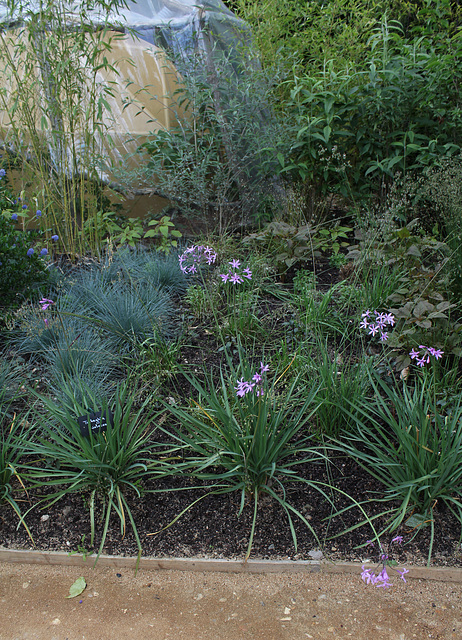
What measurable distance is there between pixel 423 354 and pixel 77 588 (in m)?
1.87

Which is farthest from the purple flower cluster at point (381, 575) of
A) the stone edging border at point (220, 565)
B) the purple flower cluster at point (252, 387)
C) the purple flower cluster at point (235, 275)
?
the purple flower cluster at point (235, 275)

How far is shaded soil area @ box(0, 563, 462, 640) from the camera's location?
5.41ft

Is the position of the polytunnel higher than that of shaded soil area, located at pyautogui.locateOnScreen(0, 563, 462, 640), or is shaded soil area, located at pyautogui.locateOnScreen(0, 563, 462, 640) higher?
the polytunnel

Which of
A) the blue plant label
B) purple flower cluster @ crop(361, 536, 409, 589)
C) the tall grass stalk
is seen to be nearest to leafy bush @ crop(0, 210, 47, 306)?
the tall grass stalk

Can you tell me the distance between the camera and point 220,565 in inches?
72.8

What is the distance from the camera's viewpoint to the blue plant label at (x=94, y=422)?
1962 millimetres

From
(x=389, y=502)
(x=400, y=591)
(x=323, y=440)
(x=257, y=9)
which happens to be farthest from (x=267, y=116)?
(x=400, y=591)

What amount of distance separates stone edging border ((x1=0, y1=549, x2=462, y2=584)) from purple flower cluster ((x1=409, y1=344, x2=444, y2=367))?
2.90 ft

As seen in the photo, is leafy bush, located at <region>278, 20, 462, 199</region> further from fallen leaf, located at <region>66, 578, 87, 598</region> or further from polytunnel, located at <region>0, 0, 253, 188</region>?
fallen leaf, located at <region>66, 578, 87, 598</region>

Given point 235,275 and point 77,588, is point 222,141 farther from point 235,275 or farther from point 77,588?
point 77,588

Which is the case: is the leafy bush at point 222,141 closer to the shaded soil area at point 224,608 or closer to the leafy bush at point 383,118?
the leafy bush at point 383,118

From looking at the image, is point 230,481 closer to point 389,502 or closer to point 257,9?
point 389,502

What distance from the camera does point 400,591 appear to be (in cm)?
175

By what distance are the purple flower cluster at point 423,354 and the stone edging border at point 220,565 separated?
0.88m
